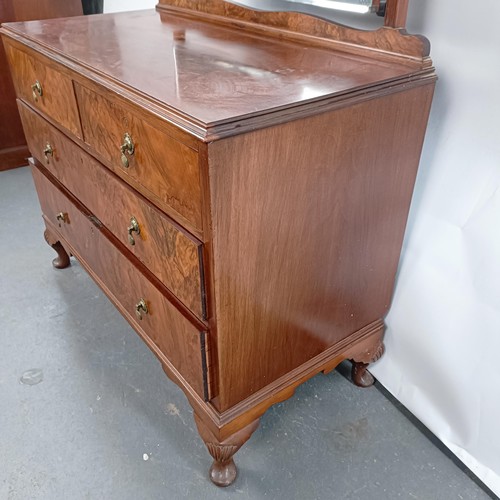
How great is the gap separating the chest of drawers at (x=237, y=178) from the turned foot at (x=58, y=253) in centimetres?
50

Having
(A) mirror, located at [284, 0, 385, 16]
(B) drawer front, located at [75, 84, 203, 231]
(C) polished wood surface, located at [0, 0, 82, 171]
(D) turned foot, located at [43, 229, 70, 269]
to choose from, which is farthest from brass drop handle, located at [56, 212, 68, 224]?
(C) polished wood surface, located at [0, 0, 82, 171]

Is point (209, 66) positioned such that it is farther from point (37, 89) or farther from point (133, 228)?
point (37, 89)

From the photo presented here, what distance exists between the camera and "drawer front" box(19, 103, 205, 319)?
884mm

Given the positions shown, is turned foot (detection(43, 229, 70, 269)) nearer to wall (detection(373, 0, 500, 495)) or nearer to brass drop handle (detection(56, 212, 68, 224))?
brass drop handle (detection(56, 212, 68, 224))

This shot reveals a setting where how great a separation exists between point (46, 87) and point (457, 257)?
102cm

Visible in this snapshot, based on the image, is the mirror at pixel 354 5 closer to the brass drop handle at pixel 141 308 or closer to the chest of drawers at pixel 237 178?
the chest of drawers at pixel 237 178

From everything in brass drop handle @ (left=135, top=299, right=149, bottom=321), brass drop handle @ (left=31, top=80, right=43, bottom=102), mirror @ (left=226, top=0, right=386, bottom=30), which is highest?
mirror @ (left=226, top=0, right=386, bottom=30)

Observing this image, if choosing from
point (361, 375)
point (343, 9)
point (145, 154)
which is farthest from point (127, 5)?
point (361, 375)

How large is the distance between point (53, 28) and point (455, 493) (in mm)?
1478

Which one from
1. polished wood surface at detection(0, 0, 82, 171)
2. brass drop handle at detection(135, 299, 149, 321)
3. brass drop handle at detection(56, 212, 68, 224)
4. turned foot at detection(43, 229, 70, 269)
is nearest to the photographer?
brass drop handle at detection(135, 299, 149, 321)

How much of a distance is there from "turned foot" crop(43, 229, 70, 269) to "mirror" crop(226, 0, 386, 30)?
1046 millimetres

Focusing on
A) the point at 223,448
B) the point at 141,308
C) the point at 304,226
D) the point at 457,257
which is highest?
the point at 304,226

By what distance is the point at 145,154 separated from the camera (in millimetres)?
867

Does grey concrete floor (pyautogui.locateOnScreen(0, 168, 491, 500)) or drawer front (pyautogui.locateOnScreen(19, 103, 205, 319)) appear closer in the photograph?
drawer front (pyautogui.locateOnScreen(19, 103, 205, 319))
